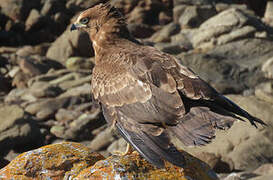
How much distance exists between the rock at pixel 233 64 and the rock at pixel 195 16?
6026 mm

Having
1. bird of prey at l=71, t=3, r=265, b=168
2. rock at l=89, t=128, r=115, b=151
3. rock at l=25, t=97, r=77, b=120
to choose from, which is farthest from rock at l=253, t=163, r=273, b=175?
rock at l=25, t=97, r=77, b=120

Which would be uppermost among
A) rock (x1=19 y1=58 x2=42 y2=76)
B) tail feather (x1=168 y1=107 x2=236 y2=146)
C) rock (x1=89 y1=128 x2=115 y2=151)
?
tail feather (x1=168 y1=107 x2=236 y2=146)

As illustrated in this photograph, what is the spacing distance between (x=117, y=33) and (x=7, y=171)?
9.59 feet

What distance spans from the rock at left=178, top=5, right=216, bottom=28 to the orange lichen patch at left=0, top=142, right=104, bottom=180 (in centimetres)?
2061

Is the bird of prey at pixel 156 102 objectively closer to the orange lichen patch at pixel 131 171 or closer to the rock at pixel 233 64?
the orange lichen patch at pixel 131 171

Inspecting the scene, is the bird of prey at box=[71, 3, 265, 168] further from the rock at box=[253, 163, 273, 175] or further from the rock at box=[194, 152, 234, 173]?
the rock at box=[253, 163, 273, 175]

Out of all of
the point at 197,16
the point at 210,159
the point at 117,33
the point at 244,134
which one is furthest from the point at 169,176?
the point at 197,16

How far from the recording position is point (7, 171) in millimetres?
6016

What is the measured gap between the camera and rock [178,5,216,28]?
86.0ft

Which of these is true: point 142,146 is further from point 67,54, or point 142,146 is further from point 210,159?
point 67,54

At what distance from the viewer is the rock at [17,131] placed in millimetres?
16094

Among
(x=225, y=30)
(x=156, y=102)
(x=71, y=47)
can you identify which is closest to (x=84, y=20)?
(x=156, y=102)

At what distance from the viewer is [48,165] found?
606 centimetres

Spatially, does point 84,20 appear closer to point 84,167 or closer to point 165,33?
point 84,167
